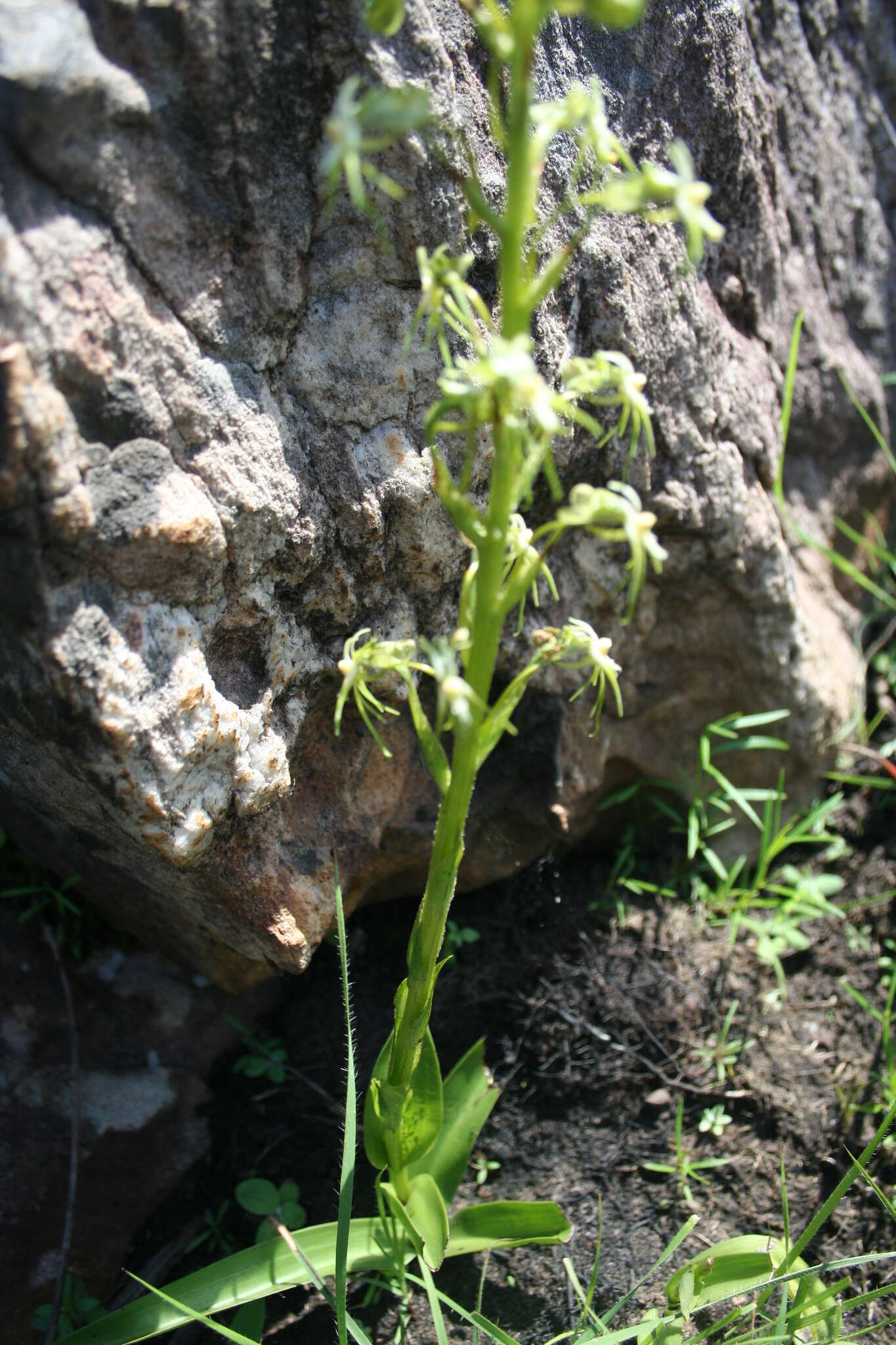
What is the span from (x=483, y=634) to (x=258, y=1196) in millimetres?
1544

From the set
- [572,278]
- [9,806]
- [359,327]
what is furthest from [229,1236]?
[572,278]

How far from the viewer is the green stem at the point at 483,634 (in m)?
1.21

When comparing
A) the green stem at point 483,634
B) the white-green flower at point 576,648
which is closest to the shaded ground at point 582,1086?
the green stem at point 483,634

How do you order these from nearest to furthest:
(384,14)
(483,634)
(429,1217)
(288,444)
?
(384,14)
(483,634)
(288,444)
(429,1217)

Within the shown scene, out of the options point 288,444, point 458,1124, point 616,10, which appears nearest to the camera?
point 616,10

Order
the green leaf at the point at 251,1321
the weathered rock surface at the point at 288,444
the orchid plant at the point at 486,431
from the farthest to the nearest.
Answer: the green leaf at the point at 251,1321
the weathered rock surface at the point at 288,444
the orchid plant at the point at 486,431

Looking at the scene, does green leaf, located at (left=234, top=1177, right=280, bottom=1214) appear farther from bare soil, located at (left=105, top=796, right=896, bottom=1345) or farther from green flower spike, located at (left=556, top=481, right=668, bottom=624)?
green flower spike, located at (left=556, top=481, right=668, bottom=624)

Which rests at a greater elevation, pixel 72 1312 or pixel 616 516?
pixel 616 516

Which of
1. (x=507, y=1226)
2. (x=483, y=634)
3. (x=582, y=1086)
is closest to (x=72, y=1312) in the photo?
(x=507, y=1226)

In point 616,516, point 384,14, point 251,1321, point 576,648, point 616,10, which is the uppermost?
point 384,14

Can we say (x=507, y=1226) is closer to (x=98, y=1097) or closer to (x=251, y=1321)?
(x=251, y=1321)

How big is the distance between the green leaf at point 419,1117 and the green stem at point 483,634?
51 mm

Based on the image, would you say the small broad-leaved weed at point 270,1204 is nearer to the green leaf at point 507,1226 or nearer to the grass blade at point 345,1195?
the green leaf at point 507,1226

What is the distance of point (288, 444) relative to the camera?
1752 mm
